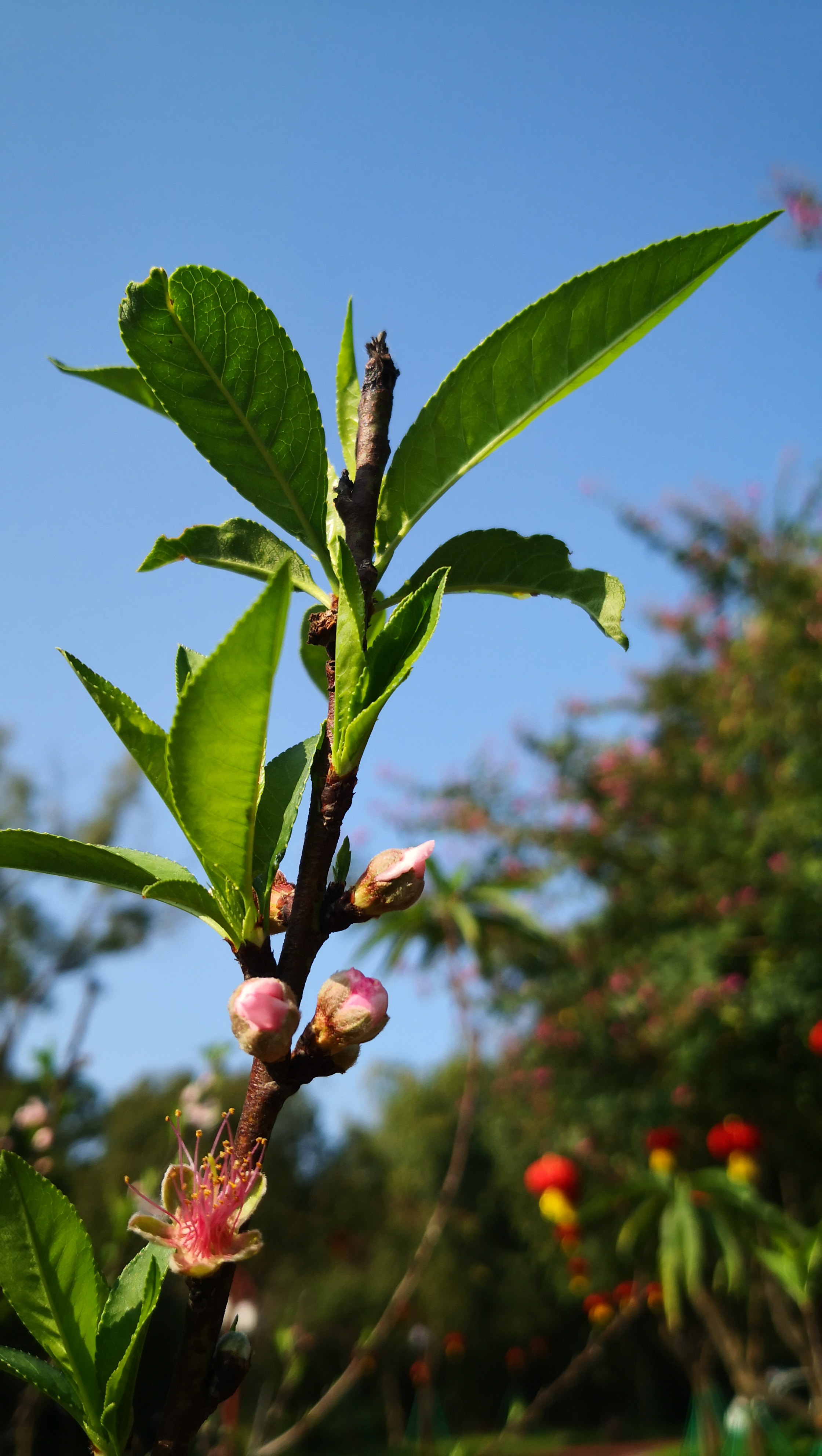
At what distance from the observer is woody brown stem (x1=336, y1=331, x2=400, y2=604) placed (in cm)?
68

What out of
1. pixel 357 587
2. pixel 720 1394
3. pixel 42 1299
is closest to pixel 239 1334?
pixel 42 1299

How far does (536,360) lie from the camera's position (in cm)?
69

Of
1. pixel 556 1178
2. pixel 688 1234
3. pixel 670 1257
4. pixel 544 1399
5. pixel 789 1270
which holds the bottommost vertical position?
pixel 670 1257

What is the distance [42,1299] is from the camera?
0.55 metres

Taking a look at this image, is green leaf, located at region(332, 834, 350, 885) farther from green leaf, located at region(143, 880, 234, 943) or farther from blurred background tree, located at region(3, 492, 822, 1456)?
blurred background tree, located at region(3, 492, 822, 1456)

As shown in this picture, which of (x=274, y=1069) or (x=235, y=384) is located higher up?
(x=235, y=384)

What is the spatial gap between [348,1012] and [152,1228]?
19cm

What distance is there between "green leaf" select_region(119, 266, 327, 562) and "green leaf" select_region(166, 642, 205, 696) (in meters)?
0.13

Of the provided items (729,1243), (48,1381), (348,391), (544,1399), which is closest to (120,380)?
(348,391)

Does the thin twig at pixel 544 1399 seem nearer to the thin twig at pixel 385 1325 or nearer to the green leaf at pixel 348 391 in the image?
the thin twig at pixel 385 1325

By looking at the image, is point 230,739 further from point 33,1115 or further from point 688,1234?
point 688,1234

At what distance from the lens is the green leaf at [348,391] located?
0.80 meters

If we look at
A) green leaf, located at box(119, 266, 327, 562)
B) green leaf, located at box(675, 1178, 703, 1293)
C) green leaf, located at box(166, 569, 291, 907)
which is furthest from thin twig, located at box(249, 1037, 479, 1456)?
green leaf, located at box(675, 1178, 703, 1293)

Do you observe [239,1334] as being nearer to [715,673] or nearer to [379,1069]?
[715,673]
